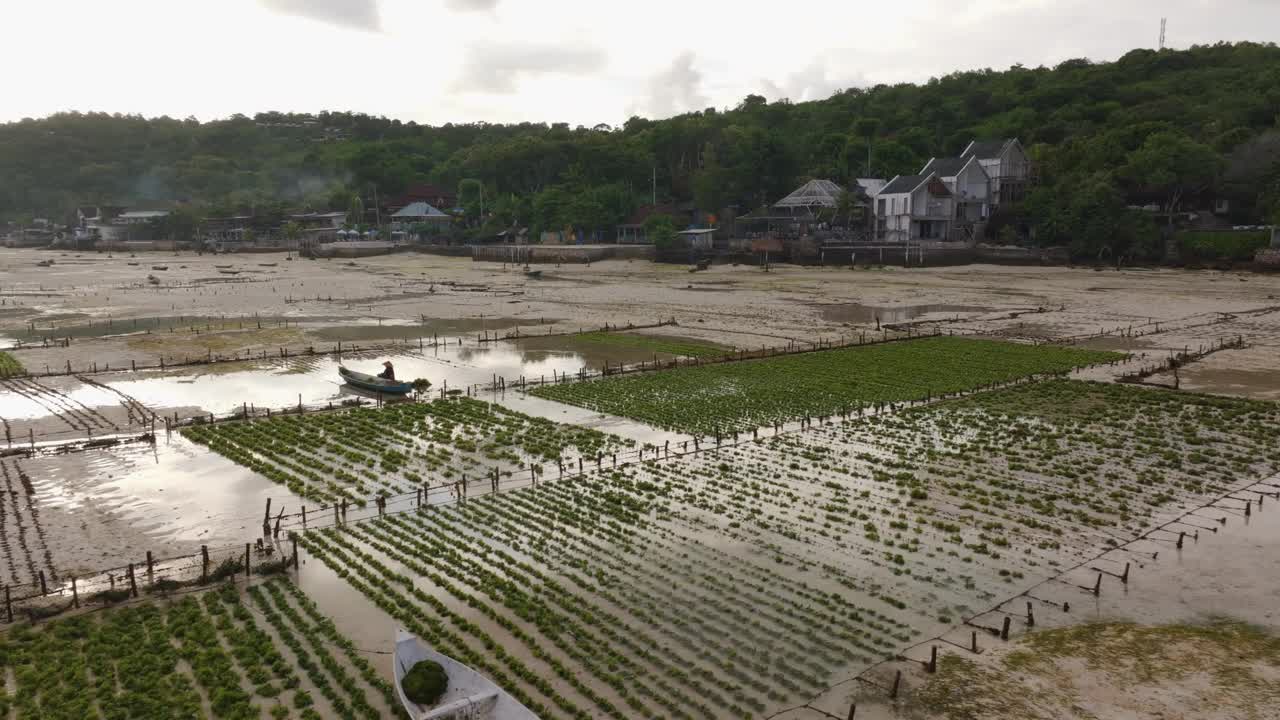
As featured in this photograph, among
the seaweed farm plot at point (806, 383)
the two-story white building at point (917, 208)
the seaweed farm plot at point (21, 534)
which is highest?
the two-story white building at point (917, 208)

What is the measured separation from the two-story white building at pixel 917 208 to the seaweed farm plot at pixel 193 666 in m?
87.8

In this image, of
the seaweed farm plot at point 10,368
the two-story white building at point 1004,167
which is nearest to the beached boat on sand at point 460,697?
the seaweed farm plot at point 10,368

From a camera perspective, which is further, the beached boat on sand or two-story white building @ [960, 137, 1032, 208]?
two-story white building @ [960, 137, 1032, 208]

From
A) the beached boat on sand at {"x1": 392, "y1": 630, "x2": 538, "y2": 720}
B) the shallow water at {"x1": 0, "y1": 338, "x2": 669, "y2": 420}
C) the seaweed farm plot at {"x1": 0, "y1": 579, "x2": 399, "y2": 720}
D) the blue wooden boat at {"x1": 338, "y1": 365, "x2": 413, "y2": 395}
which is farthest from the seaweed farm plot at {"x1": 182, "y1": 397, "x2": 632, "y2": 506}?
the beached boat on sand at {"x1": 392, "y1": 630, "x2": 538, "y2": 720}

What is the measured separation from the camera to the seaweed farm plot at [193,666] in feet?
44.1

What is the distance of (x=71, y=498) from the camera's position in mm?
23797

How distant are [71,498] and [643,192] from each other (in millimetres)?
116274

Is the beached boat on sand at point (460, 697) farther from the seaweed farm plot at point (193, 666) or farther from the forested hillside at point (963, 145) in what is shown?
the forested hillside at point (963, 145)

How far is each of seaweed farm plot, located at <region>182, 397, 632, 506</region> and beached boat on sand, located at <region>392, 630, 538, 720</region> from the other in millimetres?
10579

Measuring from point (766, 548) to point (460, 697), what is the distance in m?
9.36

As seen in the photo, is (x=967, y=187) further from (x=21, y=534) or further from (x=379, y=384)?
(x=21, y=534)

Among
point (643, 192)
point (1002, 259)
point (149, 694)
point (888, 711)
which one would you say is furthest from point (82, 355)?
point (643, 192)

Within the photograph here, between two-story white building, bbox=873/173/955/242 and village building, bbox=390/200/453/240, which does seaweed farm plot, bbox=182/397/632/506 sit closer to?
two-story white building, bbox=873/173/955/242

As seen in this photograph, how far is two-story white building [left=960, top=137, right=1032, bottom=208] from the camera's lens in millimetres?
96812
